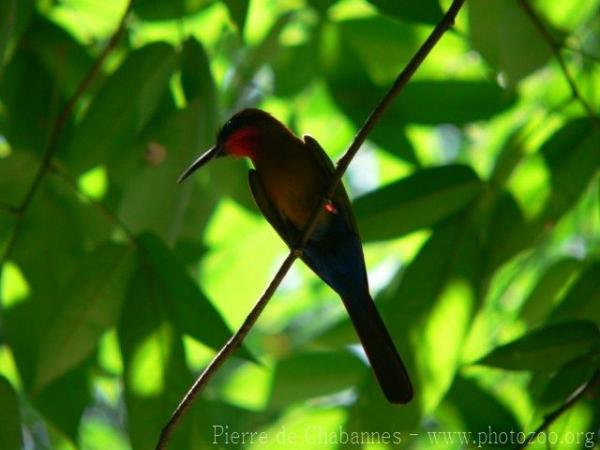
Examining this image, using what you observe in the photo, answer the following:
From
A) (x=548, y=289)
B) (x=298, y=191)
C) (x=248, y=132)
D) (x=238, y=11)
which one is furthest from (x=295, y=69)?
(x=548, y=289)

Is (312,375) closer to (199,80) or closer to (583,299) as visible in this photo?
(583,299)

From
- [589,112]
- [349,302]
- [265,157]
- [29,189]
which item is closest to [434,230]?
[349,302]

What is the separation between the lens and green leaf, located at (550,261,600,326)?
2.91 metres

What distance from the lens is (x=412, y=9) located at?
9.34 ft

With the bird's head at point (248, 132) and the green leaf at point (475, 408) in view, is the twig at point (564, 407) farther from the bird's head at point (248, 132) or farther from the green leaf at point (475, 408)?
the bird's head at point (248, 132)

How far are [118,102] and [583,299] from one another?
147 cm

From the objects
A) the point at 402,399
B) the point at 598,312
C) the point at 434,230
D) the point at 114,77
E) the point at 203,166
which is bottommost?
the point at 402,399

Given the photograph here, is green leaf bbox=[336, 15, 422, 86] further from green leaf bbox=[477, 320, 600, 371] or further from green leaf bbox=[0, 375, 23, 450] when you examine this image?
green leaf bbox=[0, 375, 23, 450]

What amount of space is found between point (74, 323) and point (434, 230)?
3.57ft

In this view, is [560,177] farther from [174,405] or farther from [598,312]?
[174,405]

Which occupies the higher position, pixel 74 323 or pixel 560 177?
pixel 560 177

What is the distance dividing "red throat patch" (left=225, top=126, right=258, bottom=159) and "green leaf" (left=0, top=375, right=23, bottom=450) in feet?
3.72

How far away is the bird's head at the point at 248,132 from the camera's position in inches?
136

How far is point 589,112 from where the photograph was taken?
10.1 feet
